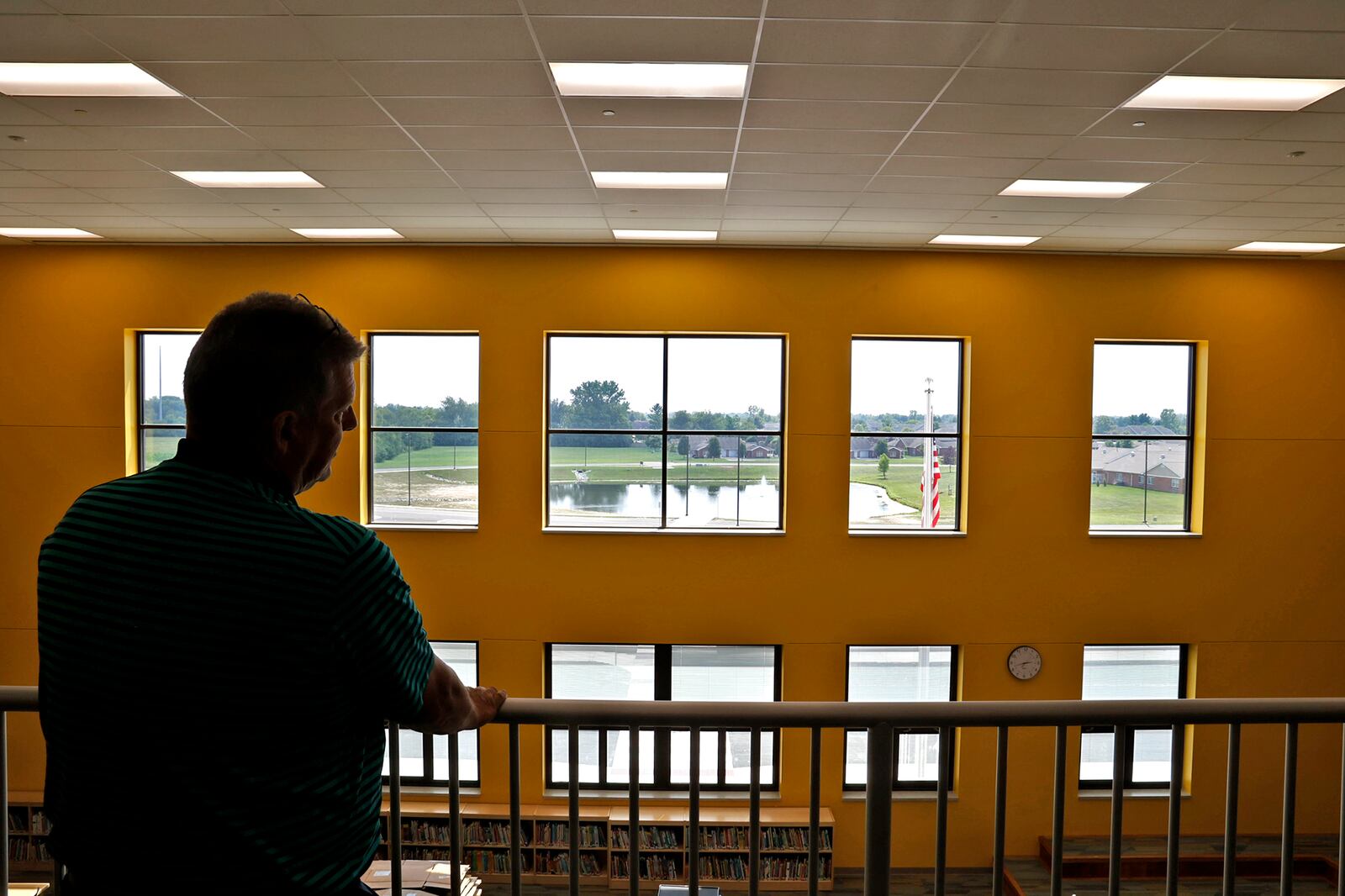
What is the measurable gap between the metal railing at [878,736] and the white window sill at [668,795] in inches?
257

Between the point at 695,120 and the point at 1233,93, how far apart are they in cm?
261

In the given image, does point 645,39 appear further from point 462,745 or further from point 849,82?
point 462,745

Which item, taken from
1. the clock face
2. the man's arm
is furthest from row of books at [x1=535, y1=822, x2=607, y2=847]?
the man's arm

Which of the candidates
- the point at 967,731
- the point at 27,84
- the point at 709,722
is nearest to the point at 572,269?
the point at 27,84

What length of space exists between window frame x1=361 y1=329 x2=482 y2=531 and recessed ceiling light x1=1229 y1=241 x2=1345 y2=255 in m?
7.16

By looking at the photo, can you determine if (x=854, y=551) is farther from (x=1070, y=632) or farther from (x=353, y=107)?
(x=353, y=107)

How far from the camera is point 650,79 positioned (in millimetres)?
3975

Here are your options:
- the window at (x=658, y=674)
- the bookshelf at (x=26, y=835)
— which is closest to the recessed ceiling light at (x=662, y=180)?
the window at (x=658, y=674)

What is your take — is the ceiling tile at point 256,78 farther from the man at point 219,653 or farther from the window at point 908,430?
the window at point 908,430

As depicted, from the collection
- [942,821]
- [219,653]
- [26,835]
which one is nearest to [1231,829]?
[942,821]

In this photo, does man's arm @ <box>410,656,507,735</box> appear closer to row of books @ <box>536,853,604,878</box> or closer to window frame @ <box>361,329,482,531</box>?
window frame @ <box>361,329,482,531</box>

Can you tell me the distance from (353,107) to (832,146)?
2.63m

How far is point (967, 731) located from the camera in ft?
25.8

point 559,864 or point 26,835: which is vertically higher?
point 26,835
